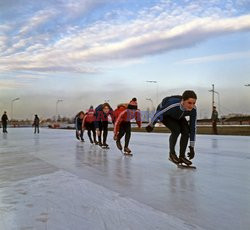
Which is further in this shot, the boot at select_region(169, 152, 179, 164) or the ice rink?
the boot at select_region(169, 152, 179, 164)

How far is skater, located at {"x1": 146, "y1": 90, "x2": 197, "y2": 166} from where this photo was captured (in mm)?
5295

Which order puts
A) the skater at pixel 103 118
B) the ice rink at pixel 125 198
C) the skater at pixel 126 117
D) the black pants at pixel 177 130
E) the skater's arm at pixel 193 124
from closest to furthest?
the ice rink at pixel 125 198
the skater's arm at pixel 193 124
the black pants at pixel 177 130
the skater at pixel 126 117
the skater at pixel 103 118

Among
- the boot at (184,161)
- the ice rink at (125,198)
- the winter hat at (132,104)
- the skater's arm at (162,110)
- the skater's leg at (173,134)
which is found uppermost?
the winter hat at (132,104)

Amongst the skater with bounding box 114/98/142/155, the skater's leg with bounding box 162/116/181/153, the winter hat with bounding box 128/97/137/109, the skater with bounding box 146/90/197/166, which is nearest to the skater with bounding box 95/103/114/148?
the skater with bounding box 114/98/142/155

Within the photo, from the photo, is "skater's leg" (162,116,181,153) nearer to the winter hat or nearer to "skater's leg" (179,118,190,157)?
"skater's leg" (179,118,190,157)

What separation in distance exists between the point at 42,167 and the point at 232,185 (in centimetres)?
311

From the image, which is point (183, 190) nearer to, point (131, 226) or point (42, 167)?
point (131, 226)

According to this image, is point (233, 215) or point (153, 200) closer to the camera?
point (233, 215)

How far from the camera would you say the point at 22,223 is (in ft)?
8.03

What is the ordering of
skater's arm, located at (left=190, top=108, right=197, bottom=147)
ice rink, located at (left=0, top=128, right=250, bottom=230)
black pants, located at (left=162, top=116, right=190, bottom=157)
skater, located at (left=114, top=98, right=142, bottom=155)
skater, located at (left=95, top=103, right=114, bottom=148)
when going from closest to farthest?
ice rink, located at (left=0, top=128, right=250, bottom=230) → skater's arm, located at (left=190, top=108, right=197, bottom=147) → black pants, located at (left=162, top=116, right=190, bottom=157) → skater, located at (left=114, top=98, right=142, bottom=155) → skater, located at (left=95, top=103, right=114, bottom=148)

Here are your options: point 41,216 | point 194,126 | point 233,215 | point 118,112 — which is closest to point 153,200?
point 233,215

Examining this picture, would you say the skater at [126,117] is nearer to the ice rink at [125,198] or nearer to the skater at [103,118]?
the skater at [103,118]

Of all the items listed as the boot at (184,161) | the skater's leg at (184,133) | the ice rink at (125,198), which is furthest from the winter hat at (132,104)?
the ice rink at (125,198)

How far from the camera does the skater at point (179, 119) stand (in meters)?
5.29
